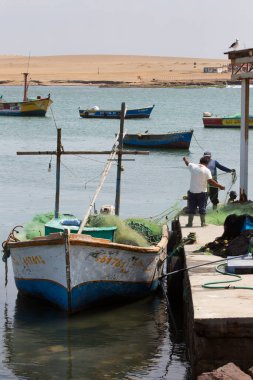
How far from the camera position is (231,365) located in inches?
446

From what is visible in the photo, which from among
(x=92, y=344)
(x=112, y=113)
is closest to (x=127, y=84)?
(x=112, y=113)

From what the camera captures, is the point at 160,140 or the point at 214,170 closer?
the point at 214,170

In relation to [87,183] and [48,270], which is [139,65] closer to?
[87,183]

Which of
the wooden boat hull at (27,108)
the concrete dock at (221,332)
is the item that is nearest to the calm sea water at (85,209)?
the wooden boat hull at (27,108)

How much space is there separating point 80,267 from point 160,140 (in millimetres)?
30468

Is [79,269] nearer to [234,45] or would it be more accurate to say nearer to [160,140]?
[234,45]

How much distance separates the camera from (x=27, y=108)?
68.6 metres

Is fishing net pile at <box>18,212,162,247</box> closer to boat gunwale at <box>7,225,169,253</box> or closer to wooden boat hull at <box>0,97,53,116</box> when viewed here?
boat gunwale at <box>7,225,169,253</box>

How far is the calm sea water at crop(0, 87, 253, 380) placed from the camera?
46.4 feet

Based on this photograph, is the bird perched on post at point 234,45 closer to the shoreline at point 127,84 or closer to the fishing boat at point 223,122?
the fishing boat at point 223,122

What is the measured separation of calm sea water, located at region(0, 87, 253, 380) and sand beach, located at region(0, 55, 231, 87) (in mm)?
71591

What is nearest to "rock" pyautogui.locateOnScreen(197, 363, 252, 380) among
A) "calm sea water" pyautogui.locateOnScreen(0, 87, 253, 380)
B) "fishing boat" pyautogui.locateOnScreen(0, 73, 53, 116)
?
"calm sea water" pyautogui.locateOnScreen(0, 87, 253, 380)

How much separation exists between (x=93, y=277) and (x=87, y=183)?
1816 cm

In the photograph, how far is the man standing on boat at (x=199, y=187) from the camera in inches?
728
